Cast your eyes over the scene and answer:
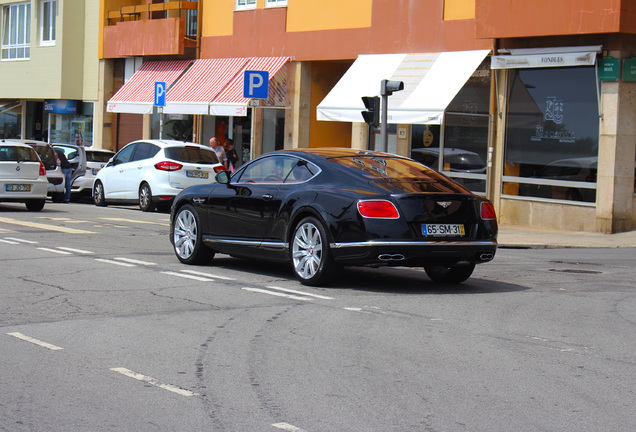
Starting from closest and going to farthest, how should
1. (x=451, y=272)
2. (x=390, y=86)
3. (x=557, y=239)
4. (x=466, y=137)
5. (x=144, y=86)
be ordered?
(x=451, y=272) → (x=557, y=239) → (x=390, y=86) → (x=466, y=137) → (x=144, y=86)

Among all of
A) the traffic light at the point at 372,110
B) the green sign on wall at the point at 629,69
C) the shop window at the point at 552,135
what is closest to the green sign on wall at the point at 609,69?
the green sign on wall at the point at 629,69

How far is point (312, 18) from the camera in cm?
2659

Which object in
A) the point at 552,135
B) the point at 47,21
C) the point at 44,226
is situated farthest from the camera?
the point at 47,21

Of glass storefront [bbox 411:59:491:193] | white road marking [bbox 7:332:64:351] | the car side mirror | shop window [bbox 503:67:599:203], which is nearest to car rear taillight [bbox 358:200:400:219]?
the car side mirror

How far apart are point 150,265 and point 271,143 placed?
1755 cm

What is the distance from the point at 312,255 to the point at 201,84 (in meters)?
20.6

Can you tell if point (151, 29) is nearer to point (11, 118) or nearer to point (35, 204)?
point (35, 204)

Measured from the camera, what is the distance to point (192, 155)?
22.9m

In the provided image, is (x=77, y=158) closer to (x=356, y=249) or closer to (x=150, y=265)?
(x=150, y=265)

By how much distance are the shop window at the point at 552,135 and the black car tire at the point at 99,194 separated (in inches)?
414

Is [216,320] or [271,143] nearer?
[216,320]

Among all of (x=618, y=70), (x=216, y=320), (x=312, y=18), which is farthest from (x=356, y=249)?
(x=312, y=18)

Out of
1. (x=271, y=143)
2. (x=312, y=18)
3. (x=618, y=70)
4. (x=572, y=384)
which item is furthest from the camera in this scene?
(x=271, y=143)

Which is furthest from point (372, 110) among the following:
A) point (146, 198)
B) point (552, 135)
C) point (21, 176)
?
point (21, 176)
